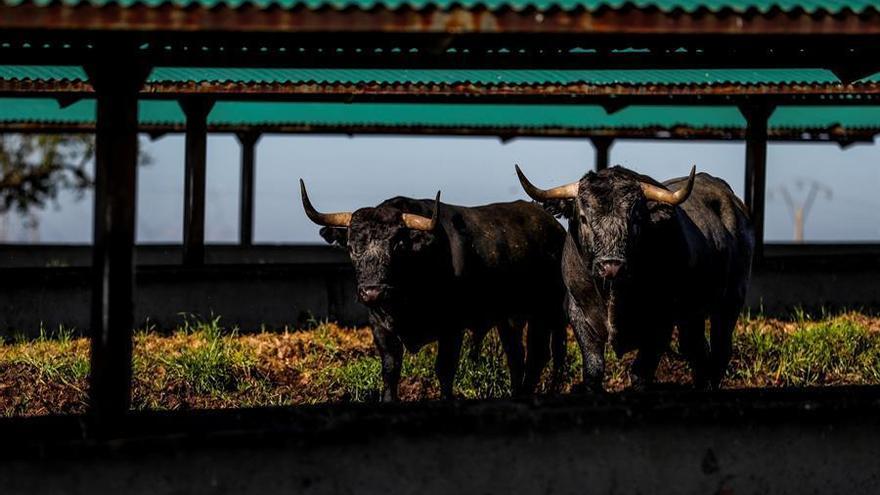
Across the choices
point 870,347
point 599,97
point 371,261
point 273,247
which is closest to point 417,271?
point 371,261

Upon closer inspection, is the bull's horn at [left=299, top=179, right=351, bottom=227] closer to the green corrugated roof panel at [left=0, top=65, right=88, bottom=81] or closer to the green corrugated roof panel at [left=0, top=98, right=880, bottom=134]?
the green corrugated roof panel at [left=0, top=65, right=88, bottom=81]

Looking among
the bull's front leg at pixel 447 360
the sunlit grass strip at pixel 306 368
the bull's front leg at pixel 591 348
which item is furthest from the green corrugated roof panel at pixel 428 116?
the bull's front leg at pixel 591 348

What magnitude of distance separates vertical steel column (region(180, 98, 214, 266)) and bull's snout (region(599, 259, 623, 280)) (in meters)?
7.45

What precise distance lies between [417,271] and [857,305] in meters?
8.51

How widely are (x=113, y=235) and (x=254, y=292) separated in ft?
27.1

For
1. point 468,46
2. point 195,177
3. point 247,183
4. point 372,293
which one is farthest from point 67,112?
point 468,46

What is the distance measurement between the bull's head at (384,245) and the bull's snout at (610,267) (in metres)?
1.67

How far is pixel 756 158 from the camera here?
14.8 metres

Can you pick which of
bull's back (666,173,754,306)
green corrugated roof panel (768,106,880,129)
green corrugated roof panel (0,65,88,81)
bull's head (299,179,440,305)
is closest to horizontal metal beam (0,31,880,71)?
bull's head (299,179,440,305)

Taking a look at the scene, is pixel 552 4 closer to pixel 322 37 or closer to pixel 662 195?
pixel 322 37

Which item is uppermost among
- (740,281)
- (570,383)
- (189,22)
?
(189,22)

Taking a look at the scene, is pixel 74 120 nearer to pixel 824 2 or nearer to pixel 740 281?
pixel 740 281

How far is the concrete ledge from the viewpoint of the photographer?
6.15 metres

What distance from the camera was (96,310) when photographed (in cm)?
659
